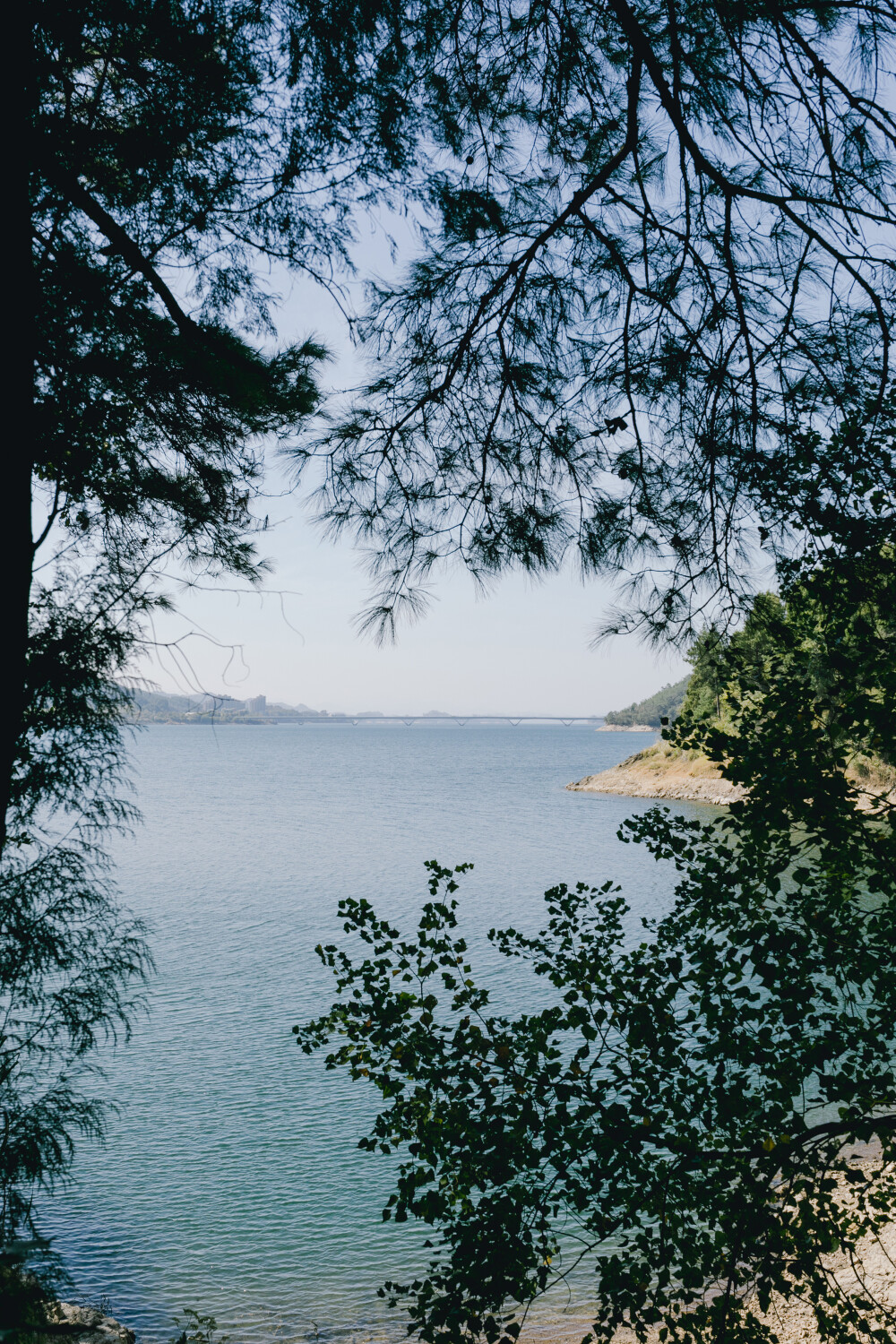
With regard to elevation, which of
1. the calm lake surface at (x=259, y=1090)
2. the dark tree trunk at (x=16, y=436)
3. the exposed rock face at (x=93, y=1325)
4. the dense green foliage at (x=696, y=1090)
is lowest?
the calm lake surface at (x=259, y=1090)

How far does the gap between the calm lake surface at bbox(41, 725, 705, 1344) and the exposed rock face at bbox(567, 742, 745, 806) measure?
7574mm

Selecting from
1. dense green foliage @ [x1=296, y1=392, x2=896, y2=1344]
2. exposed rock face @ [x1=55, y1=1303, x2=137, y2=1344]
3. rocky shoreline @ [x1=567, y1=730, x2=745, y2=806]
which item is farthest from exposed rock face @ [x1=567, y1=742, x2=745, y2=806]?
dense green foliage @ [x1=296, y1=392, x2=896, y2=1344]

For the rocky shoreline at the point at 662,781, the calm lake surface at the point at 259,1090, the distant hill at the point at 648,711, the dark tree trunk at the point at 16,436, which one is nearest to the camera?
the dark tree trunk at the point at 16,436

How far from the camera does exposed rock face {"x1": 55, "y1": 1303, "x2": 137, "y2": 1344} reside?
5.67 metres

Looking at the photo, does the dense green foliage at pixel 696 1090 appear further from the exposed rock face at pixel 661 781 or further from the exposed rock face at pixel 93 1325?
the exposed rock face at pixel 661 781

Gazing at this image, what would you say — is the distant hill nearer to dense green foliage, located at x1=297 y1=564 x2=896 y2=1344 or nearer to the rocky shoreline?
the rocky shoreline

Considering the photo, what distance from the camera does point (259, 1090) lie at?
1041 centimetres

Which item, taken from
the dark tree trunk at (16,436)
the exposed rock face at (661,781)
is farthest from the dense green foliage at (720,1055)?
the exposed rock face at (661,781)

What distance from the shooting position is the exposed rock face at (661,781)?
3731 centimetres

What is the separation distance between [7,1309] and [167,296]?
15.9 feet

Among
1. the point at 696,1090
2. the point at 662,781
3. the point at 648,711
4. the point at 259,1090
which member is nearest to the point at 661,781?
the point at 662,781

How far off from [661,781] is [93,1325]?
39282 millimetres

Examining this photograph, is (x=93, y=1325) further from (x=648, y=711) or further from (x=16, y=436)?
(x=648, y=711)

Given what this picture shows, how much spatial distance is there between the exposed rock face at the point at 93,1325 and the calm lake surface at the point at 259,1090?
17.3 inches
